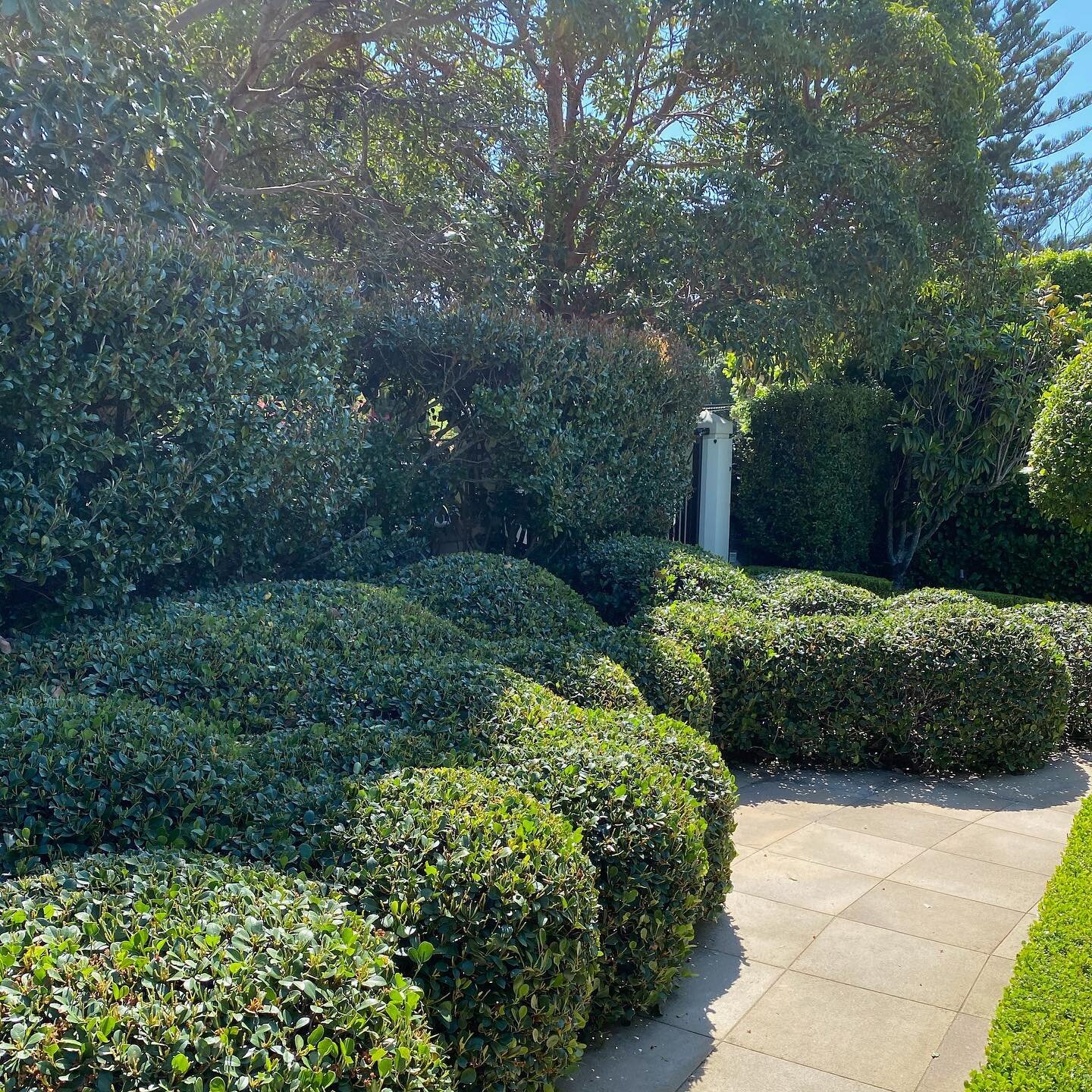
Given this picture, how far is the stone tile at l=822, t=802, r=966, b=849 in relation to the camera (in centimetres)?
559

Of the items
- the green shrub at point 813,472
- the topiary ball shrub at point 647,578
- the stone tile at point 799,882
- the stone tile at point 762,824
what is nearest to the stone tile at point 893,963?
the stone tile at point 799,882

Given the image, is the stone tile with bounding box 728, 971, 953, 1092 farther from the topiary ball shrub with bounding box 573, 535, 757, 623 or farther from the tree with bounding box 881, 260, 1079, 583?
the tree with bounding box 881, 260, 1079, 583

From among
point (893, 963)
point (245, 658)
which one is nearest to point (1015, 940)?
point (893, 963)

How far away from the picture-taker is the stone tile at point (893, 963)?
3916 millimetres

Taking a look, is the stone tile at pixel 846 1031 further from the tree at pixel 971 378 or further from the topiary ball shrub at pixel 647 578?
the tree at pixel 971 378

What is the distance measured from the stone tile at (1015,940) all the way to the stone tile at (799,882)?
652mm

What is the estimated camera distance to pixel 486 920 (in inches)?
111

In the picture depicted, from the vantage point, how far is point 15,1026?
190 cm

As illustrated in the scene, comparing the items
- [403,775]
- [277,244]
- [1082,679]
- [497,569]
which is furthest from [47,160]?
[1082,679]

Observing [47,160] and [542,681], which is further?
[47,160]

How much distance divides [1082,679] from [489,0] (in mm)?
8108

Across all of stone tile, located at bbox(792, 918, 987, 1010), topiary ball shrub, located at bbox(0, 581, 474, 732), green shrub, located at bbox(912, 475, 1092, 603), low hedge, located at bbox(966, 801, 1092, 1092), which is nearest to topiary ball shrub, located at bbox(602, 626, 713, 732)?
topiary ball shrub, located at bbox(0, 581, 474, 732)

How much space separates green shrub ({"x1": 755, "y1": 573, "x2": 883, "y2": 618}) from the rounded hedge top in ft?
5.18

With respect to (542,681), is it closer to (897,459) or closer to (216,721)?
(216,721)
